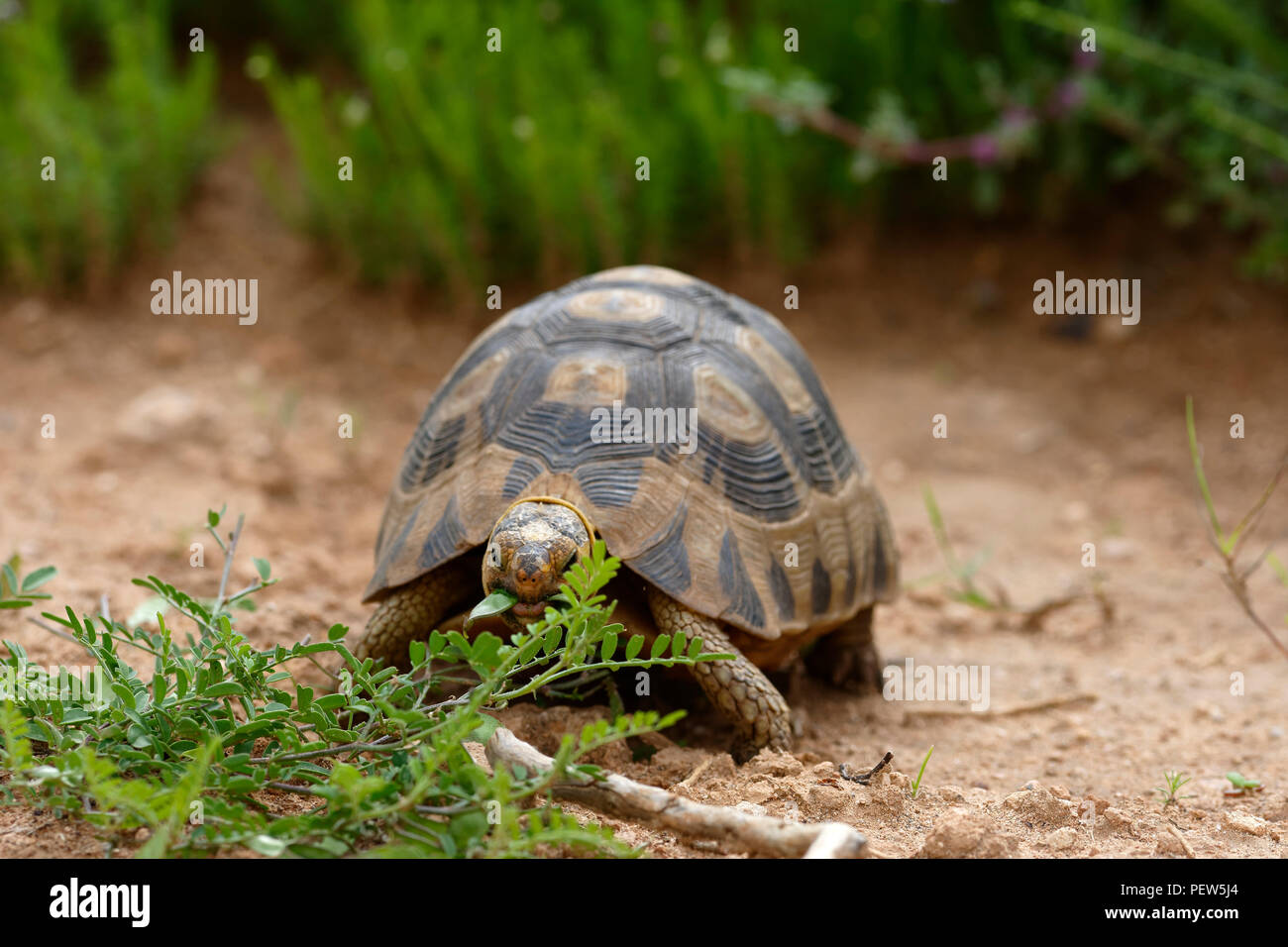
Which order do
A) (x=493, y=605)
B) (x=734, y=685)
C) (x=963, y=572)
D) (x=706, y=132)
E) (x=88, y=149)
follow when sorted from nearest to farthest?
1. (x=493, y=605)
2. (x=734, y=685)
3. (x=963, y=572)
4. (x=88, y=149)
5. (x=706, y=132)

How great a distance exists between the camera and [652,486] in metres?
2.70

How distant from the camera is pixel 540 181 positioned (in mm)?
5539

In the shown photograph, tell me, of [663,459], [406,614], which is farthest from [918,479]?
[406,614]

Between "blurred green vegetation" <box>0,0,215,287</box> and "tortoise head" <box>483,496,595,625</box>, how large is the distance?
4.21 metres

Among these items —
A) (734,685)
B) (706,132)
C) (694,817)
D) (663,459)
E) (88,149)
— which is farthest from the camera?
(706,132)

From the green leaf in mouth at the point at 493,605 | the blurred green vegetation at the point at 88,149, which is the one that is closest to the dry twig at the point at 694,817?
the green leaf in mouth at the point at 493,605

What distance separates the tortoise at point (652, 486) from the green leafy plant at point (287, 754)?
16.0 inches

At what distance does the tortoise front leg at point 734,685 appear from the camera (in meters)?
2.63

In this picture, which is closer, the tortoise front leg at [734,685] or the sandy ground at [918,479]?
the sandy ground at [918,479]

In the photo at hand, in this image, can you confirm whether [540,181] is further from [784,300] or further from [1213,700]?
[1213,700]

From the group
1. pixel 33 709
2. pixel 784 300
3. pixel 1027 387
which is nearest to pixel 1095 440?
pixel 1027 387

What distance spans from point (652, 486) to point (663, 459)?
9 cm

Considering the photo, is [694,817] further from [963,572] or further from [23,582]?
[963,572]

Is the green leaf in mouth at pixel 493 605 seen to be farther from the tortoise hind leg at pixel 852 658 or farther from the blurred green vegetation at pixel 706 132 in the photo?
the blurred green vegetation at pixel 706 132
